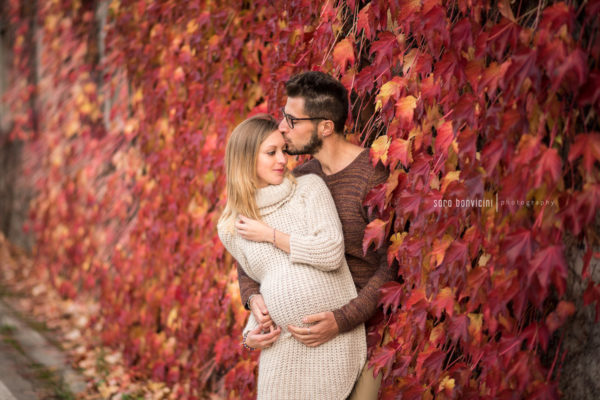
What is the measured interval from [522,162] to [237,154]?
1.16 m

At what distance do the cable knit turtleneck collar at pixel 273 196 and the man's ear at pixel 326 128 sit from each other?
252 millimetres

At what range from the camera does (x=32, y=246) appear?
26.5ft

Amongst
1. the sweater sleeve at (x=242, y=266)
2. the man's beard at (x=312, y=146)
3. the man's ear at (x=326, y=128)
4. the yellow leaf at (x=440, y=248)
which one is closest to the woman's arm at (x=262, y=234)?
the sweater sleeve at (x=242, y=266)

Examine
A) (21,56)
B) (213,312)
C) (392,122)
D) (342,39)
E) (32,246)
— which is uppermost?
(342,39)

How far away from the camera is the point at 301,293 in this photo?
7.81ft

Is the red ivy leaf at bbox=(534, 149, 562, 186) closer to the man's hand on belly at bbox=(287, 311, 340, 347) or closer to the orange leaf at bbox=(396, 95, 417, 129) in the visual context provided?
the orange leaf at bbox=(396, 95, 417, 129)

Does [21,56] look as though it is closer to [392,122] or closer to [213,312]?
[213,312]

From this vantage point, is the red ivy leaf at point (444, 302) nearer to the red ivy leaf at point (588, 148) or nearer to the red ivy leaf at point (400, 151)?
the red ivy leaf at point (400, 151)

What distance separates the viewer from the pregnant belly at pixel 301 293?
2.38m

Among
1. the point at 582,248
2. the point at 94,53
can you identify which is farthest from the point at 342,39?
the point at 94,53

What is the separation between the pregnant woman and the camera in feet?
7.81

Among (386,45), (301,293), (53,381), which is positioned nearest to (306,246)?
(301,293)

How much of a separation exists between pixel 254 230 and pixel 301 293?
0.31m

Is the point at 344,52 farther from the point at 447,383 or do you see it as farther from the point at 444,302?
the point at 447,383
